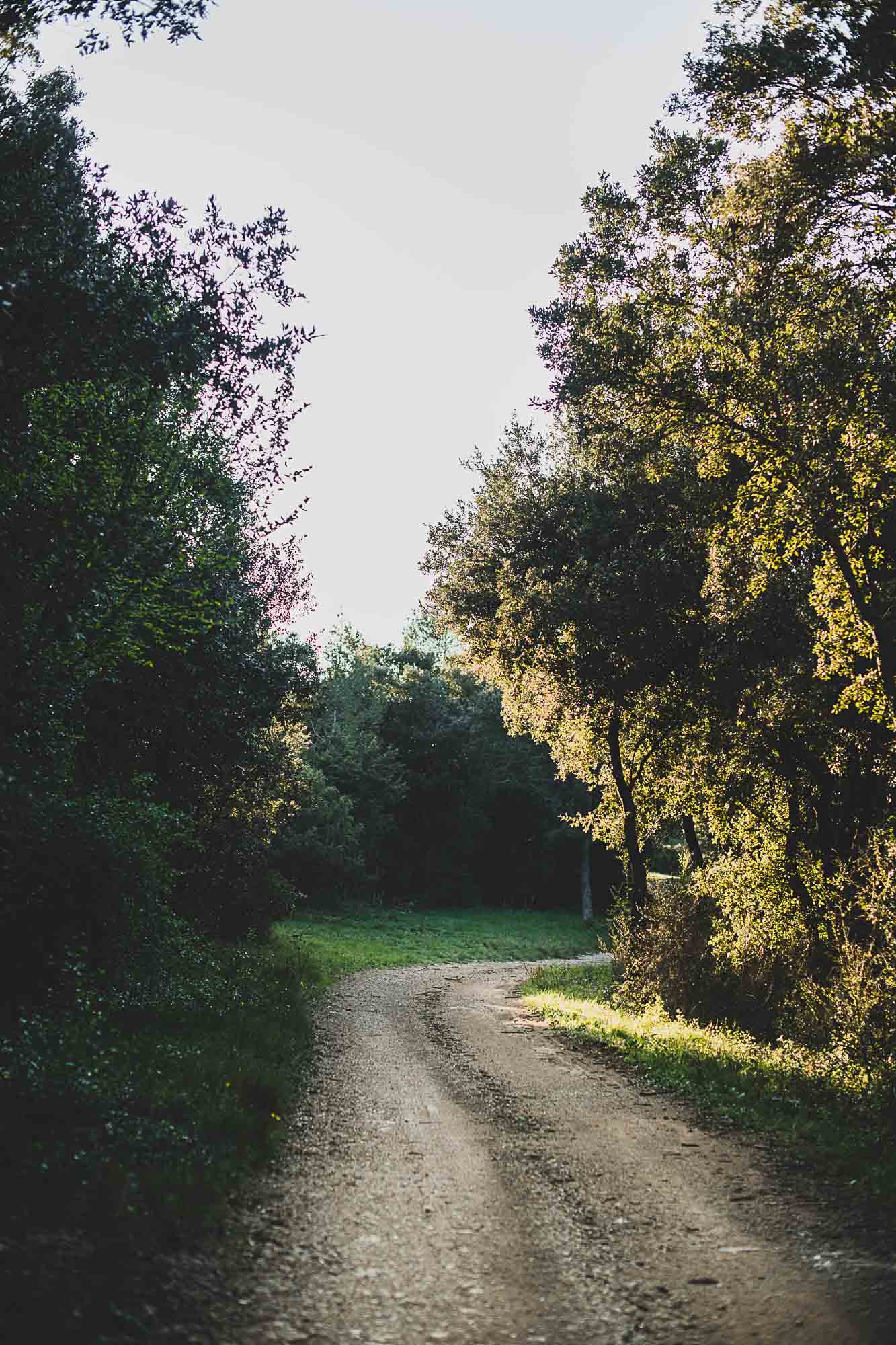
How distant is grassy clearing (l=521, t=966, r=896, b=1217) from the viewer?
25.0ft

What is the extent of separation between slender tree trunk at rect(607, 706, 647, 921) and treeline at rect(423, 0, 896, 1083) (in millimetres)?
88

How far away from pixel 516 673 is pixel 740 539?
956 centimetres

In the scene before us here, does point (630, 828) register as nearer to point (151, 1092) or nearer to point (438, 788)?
point (151, 1092)

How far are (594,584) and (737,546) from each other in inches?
201

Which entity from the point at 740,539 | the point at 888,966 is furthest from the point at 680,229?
the point at 888,966

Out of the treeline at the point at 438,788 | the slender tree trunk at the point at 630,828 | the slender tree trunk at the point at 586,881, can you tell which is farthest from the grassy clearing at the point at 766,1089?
the slender tree trunk at the point at 586,881

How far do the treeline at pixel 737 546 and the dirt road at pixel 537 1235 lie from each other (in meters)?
3.56

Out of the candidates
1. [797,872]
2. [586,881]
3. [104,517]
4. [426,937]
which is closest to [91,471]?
[104,517]

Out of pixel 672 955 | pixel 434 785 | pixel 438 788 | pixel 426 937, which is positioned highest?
pixel 434 785

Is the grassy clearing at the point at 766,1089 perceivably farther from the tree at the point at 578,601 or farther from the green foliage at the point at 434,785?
the green foliage at the point at 434,785

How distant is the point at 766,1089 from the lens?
10.1 m

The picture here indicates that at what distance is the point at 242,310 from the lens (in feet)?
38.5

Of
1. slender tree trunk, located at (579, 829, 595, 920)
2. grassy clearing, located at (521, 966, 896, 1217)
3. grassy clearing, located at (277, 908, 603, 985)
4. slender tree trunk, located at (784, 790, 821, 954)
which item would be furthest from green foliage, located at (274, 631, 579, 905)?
slender tree trunk, located at (784, 790, 821, 954)

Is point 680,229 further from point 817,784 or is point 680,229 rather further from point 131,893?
point 131,893
